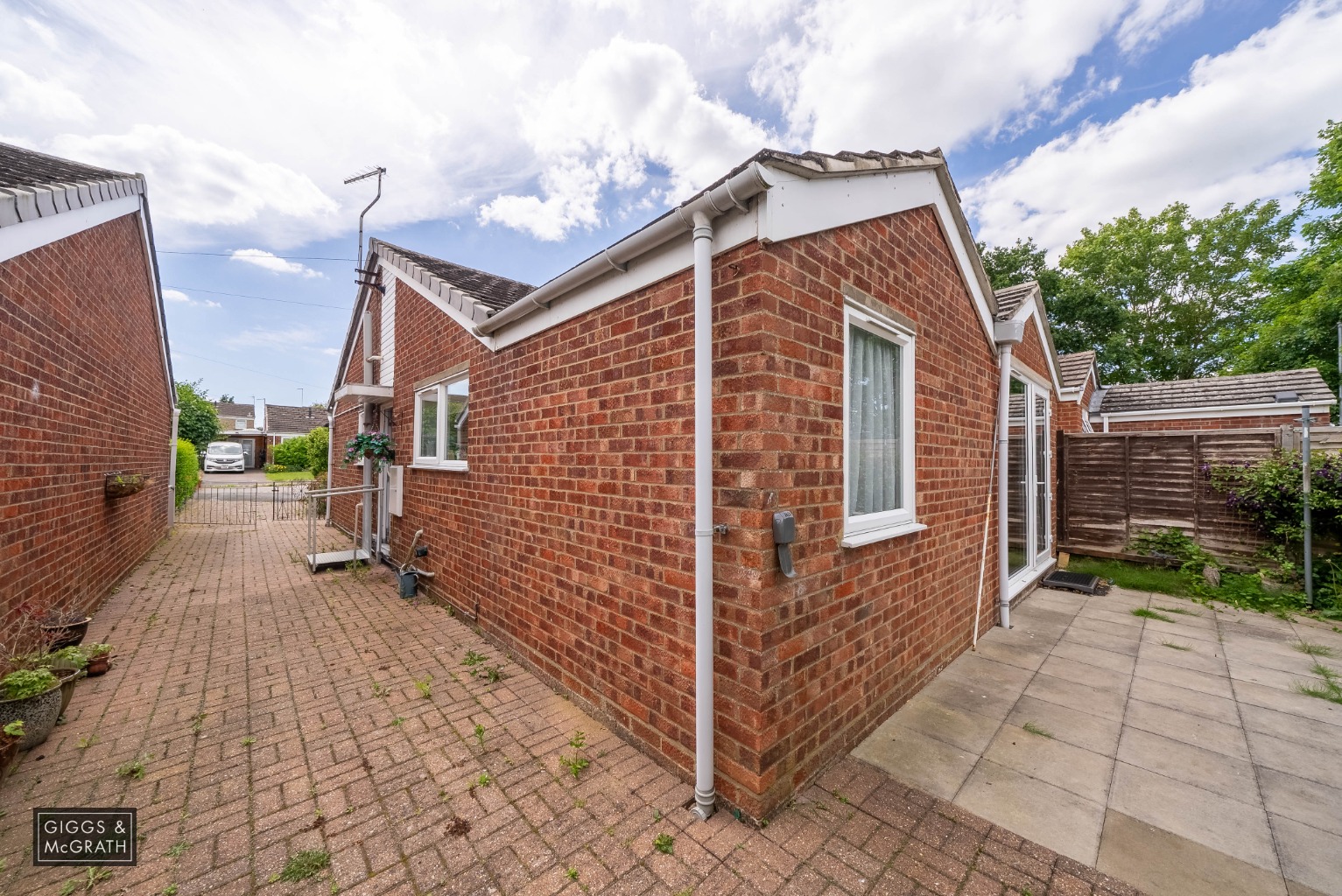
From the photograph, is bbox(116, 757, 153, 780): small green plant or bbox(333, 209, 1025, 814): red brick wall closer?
bbox(333, 209, 1025, 814): red brick wall

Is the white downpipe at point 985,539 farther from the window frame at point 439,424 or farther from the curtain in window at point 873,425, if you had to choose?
the window frame at point 439,424

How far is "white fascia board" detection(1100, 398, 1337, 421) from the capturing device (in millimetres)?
11492

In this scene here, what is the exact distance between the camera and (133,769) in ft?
8.56

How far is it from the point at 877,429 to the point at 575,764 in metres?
2.72

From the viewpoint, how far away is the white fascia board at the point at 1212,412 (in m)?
11.5

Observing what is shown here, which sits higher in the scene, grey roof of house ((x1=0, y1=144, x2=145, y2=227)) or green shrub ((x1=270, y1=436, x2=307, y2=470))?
grey roof of house ((x1=0, y1=144, x2=145, y2=227))

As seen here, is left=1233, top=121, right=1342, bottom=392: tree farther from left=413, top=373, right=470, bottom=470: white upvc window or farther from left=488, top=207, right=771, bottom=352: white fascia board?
left=413, top=373, right=470, bottom=470: white upvc window

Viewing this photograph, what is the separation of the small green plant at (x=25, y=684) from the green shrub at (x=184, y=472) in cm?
1228

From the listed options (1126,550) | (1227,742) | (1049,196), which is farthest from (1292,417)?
(1227,742)

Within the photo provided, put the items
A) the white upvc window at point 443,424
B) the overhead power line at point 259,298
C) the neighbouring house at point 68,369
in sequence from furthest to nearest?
1. the overhead power line at point 259,298
2. the white upvc window at point 443,424
3. the neighbouring house at point 68,369

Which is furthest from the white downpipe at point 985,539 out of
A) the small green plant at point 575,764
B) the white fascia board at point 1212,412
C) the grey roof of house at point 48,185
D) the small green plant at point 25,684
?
the white fascia board at point 1212,412

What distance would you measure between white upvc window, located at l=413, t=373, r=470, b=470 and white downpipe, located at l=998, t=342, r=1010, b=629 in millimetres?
5499

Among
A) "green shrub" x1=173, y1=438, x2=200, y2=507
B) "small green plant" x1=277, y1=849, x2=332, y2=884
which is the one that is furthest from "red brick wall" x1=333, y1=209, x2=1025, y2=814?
"green shrub" x1=173, y1=438, x2=200, y2=507

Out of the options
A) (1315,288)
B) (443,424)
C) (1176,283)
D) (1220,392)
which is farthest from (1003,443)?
(1176,283)
